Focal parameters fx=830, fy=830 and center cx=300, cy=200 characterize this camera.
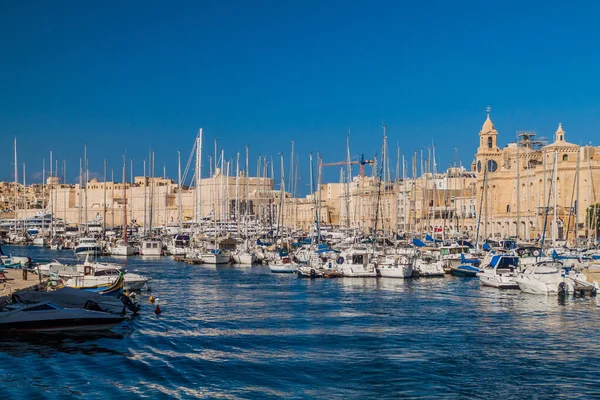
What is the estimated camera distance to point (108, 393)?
626 inches

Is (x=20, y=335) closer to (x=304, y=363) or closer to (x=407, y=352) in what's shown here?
(x=304, y=363)

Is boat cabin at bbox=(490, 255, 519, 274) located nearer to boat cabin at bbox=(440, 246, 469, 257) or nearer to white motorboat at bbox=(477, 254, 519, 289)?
white motorboat at bbox=(477, 254, 519, 289)

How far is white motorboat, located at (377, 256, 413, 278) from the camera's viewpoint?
4022 centimetres

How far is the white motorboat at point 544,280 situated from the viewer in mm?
31609

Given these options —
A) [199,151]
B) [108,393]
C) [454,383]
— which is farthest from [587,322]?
[199,151]

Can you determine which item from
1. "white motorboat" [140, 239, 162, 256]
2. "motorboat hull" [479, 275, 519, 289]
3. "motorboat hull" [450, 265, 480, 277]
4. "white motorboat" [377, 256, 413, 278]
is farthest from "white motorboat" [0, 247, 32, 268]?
"motorboat hull" [479, 275, 519, 289]

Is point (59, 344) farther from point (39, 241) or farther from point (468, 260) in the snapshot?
point (39, 241)

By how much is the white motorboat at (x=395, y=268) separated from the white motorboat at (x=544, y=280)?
23.7ft

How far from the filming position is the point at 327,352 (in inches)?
793

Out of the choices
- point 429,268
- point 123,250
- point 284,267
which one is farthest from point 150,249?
point 429,268

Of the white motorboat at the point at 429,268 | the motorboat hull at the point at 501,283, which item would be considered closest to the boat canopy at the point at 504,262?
the motorboat hull at the point at 501,283

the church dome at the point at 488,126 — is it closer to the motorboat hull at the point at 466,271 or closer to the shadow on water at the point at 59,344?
the motorboat hull at the point at 466,271

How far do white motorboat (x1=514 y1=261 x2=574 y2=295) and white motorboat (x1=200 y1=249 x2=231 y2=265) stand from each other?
24.3m

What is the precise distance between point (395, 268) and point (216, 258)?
16.9m
